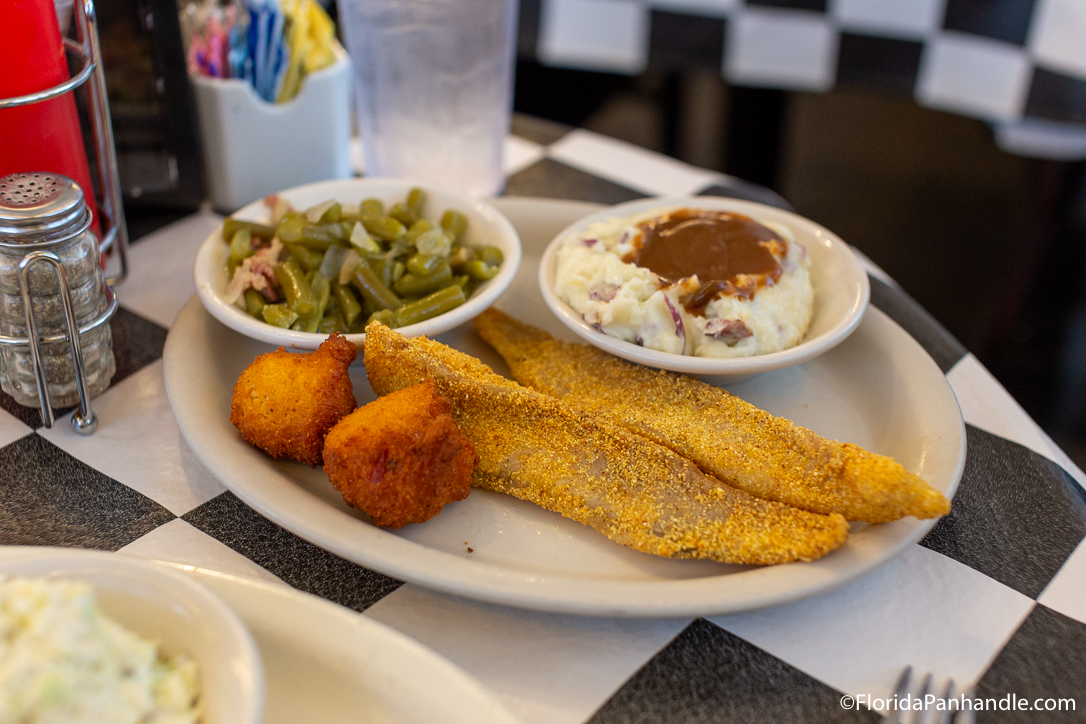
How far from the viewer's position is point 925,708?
1001 millimetres

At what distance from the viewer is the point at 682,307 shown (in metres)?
1.51

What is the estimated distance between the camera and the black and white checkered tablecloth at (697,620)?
1046 mm

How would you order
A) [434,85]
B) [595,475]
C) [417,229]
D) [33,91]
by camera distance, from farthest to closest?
[434,85]
[417,229]
[33,91]
[595,475]

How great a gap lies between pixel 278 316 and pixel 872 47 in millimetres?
2609

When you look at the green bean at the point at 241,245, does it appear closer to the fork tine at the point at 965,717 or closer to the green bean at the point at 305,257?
the green bean at the point at 305,257

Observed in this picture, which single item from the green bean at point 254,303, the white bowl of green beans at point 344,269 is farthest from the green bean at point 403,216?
the green bean at point 254,303

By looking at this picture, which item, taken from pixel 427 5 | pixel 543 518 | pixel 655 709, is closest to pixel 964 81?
pixel 427 5

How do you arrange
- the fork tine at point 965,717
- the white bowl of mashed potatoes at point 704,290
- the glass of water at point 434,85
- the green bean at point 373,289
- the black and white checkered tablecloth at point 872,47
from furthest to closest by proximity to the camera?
1. the black and white checkered tablecloth at point 872,47
2. the glass of water at point 434,85
3. the green bean at point 373,289
4. the white bowl of mashed potatoes at point 704,290
5. the fork tine at point 965,717

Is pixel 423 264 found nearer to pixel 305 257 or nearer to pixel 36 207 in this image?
pixel 305 257

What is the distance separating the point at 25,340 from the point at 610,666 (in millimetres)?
1005

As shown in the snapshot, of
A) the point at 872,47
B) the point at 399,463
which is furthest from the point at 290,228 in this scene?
the point at 872,47

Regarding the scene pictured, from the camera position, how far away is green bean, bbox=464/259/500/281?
5.34 feet

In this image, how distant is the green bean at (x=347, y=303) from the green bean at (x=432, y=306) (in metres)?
0.08

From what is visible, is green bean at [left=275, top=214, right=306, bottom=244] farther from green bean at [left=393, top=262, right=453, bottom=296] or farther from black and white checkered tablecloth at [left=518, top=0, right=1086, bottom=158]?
black and white checkered tablecloth at [left=518, top=0, right=1086, bottom=158]
